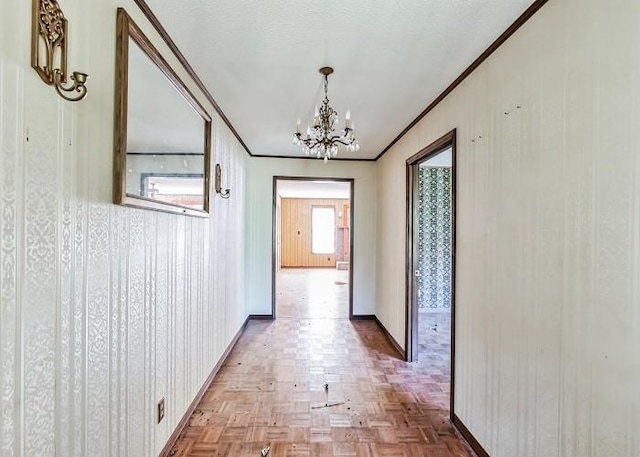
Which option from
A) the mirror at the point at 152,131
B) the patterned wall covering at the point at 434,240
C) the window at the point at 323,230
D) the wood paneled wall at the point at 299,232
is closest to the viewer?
the mirror at the point at 152,131

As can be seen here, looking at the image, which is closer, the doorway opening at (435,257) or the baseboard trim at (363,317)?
the doorway opening at (435,257)

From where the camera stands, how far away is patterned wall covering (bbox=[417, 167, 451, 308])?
17.2 ft

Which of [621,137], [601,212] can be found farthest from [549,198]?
[621,137]

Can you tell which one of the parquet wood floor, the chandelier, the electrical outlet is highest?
the chandelier

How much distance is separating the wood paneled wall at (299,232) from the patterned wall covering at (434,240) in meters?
5.80

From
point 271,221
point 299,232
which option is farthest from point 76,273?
point 299,232

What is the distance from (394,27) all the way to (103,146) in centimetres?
146

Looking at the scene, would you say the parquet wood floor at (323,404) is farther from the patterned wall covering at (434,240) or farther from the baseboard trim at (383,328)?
the patterned wall covering at (434,240)

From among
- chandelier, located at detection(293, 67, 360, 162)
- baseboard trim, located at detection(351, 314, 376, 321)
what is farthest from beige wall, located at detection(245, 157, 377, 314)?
chandelier, located at detection(293, 67, 360, 162)

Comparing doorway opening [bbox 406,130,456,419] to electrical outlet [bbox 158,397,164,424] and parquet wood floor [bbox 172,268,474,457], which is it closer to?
parquet wood floor [bbox 172,268,474,457]

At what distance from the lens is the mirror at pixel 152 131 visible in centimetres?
135

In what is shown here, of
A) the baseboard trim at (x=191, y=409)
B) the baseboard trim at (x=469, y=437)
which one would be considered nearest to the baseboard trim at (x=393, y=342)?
the baseboard trim at (x=469, y=437)

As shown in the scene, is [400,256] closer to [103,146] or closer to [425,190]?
[425,190]

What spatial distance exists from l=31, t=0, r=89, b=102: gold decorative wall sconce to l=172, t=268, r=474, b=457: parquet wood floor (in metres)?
2.00
